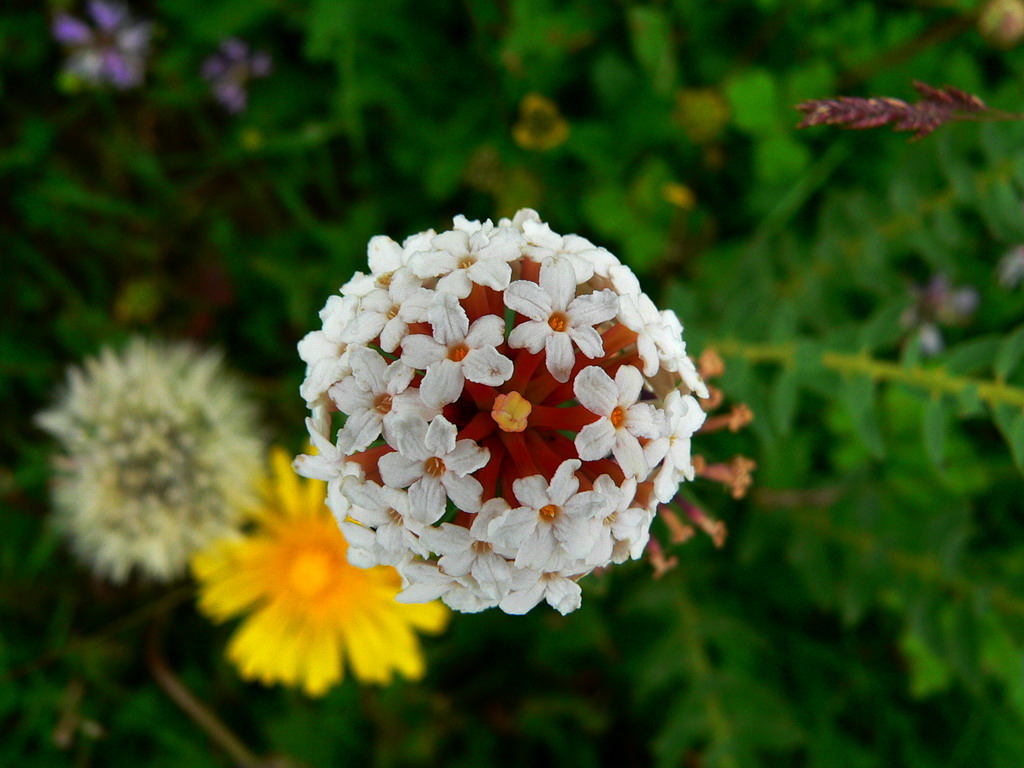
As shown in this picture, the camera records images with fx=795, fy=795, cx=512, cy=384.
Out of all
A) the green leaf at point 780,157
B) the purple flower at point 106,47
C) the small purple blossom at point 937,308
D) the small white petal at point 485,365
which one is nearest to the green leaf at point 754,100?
the green leaf at point 780,157

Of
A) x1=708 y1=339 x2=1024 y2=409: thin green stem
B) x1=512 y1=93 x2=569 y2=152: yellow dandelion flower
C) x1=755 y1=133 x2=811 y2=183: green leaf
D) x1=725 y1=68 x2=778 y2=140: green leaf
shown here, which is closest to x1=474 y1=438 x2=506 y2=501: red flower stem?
x1=708 y1=339 x2=1024 y2=409: thin green stem

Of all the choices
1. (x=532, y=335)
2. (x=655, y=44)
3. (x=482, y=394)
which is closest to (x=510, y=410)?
(x=482, y=394)

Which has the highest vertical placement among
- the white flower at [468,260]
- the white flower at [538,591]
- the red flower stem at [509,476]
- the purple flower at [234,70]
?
the white flower at [468,260]

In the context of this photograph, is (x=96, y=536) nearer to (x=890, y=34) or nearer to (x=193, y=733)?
(x=193, y=733)

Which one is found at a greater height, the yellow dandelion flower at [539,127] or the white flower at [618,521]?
the white flower at [618,521]

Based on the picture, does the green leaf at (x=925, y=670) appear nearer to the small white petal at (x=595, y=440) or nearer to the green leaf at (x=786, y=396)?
the green leaf at (x=786, y=396)

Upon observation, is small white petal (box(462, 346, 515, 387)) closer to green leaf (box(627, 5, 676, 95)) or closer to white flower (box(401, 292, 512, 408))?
white flower (box(401, 292, 512, 408))
